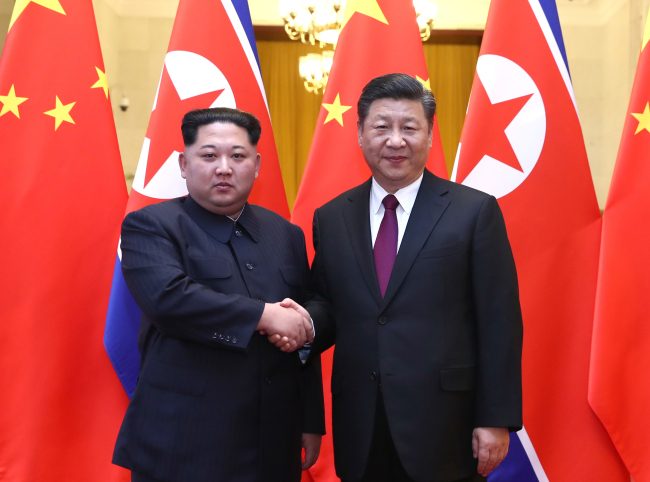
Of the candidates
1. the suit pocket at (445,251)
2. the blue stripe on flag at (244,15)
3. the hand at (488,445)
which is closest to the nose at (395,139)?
the suit pocket at (445,251)

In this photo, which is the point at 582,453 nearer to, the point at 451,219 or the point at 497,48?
the point at 451,219

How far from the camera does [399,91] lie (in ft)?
5.21

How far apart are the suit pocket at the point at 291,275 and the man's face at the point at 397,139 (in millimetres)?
367

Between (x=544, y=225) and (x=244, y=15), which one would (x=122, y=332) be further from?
(x=544, y=225)

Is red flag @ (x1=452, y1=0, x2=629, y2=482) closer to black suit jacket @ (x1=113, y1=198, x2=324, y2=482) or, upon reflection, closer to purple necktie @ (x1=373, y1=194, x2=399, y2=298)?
purple necktie @ (x1=373, y1=194, x2=399, y2=298)

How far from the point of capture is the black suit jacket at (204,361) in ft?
4.58

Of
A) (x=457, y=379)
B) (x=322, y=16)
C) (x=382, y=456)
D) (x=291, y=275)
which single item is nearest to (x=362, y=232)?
(x=291, y=275)

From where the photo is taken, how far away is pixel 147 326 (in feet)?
5.12

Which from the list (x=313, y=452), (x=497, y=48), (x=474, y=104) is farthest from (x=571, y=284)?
(x=313, y=452)

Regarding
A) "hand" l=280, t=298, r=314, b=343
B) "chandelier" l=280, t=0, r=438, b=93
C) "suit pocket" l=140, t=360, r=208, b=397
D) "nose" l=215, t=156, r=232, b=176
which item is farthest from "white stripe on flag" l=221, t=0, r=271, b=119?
"chandelier" l=280, t=0, r=438, b=93

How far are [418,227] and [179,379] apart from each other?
2.37ft

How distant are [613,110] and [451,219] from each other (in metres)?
4.48

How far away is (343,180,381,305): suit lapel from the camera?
153cm

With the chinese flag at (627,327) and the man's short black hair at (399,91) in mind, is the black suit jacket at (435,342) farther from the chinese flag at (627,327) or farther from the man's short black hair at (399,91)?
the chinese flag at (627,327)
